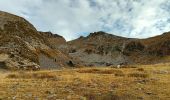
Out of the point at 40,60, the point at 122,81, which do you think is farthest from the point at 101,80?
the point at 40,60

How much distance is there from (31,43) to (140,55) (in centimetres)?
11060

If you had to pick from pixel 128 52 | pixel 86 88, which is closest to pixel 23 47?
pixel 86 88

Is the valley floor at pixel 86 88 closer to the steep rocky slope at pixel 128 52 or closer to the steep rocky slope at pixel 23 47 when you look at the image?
the steep rocky slope at pixel 23 47

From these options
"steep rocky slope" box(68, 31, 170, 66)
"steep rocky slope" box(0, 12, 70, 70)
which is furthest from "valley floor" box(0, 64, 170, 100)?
"steep rocky slope" box(68, 31, 170, 66)

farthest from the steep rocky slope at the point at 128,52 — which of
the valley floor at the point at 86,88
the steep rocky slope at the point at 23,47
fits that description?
the valley floor at the point at 86,88

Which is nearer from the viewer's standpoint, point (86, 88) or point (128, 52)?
point (86, 88)

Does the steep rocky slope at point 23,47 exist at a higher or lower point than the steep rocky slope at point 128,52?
lower

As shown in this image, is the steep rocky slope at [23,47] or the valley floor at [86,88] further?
the steep rocky slope at [23,47]

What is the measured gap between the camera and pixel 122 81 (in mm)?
26078

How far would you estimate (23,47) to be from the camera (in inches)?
2717

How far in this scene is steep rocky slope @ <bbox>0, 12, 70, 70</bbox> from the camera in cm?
6231

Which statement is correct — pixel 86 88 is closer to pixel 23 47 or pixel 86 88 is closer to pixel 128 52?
pixel 23 47

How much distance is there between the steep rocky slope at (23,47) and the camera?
62312mm

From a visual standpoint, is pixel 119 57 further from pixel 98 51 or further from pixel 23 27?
pixel 23 27
